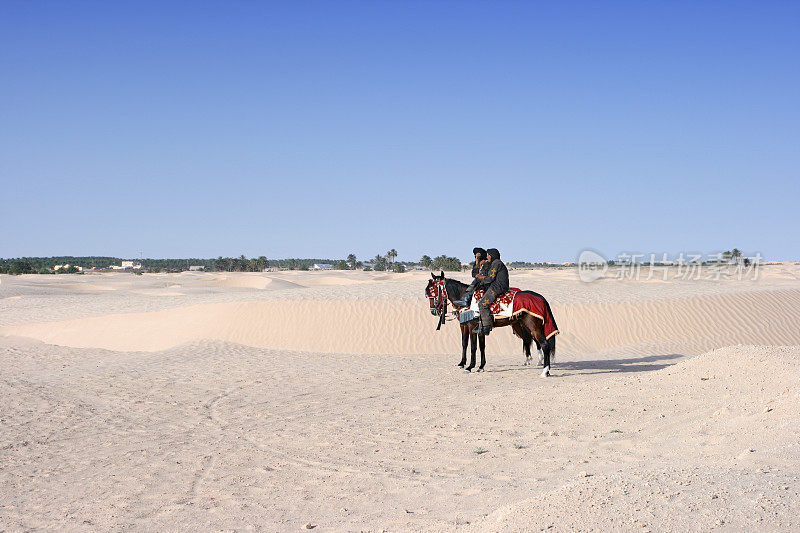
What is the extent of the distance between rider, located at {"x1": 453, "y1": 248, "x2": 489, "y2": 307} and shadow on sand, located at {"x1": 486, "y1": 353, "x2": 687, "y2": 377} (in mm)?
2171

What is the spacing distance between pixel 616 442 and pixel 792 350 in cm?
668

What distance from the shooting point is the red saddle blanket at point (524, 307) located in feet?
44.4

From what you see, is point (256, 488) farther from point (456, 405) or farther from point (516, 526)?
point (456, 405)

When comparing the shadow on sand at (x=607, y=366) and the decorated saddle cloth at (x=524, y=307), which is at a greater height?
the decorated saddle cloth at (x=524, y=307)

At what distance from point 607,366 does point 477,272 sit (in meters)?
4.78

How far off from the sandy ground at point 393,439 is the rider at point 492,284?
143 cm

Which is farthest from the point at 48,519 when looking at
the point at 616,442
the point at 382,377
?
the point at 382,377

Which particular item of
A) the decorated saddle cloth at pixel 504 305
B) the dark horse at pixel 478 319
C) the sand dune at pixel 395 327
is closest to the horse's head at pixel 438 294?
the dark horse at pixel 478 319

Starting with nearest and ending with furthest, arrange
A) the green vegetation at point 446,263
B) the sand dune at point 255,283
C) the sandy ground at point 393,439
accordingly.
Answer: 1. the sandy ground at point 393,439
2. the sand dune at point 255,283
3. the green vegetation at point 446,263

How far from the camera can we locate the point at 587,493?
5.07 m

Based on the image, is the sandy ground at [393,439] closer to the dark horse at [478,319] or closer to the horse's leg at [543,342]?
the horse's leg at [543,342]

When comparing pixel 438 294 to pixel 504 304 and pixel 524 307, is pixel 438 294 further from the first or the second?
pixel 524 307

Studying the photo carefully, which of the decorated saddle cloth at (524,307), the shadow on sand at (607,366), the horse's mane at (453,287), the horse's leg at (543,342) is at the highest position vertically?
the horse's mane at (453,287)

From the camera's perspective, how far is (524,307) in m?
13.6
